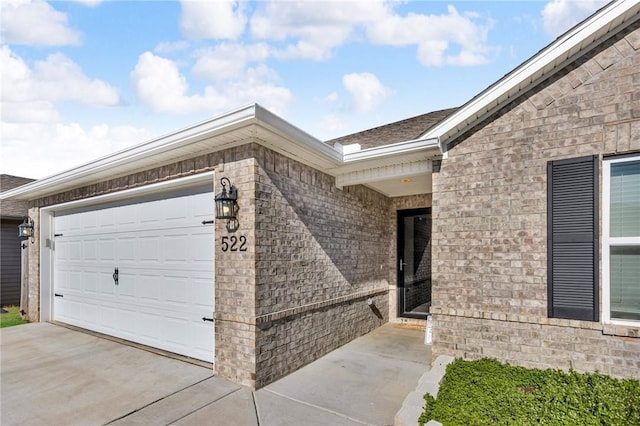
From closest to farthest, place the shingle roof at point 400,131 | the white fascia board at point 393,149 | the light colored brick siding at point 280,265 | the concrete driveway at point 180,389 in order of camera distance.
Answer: the concrete driveway at point 180,389
the light colored brick siding at point 280,265
the white fascia board at point 393,149
the shingle roof at point 400,131

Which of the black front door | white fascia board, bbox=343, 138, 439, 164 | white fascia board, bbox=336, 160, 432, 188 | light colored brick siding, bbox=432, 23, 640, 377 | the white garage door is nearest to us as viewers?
light colored brick siding, bbox=432, 23, 640, 377

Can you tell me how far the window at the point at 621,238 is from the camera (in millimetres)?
3195

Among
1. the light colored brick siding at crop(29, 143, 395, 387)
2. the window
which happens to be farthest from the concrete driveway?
the window

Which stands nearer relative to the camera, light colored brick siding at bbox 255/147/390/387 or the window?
the window

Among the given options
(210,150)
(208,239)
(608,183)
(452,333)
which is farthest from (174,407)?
(608,183)

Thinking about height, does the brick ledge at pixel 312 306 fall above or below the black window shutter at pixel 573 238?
below

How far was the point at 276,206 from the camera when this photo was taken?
4.15 meters

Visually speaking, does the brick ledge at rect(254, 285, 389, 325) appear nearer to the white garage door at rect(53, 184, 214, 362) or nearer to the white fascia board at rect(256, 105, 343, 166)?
the white garage door at rect(53, 184, 214, 362)

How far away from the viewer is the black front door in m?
7.03

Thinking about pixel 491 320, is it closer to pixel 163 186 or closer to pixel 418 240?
pixel 418 240

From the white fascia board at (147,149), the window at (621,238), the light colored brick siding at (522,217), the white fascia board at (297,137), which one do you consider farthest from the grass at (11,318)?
the window at (621,238)

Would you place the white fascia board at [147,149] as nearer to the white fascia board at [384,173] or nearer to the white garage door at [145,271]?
the white garage door at [145,271]

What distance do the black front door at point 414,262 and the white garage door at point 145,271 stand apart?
14.2 feet

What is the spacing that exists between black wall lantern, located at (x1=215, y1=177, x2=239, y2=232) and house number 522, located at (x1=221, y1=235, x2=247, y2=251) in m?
0.12
